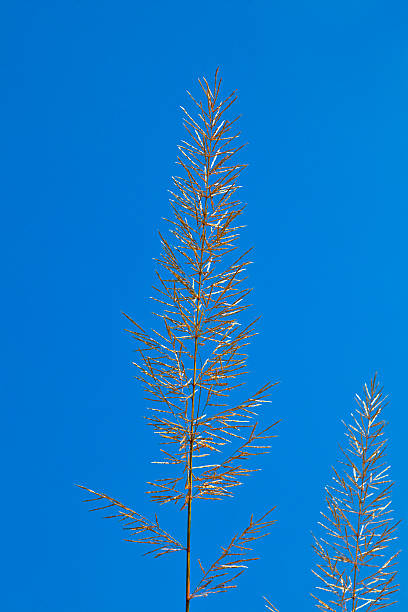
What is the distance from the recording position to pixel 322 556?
4293 millimetres

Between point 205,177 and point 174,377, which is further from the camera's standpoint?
point 205,177

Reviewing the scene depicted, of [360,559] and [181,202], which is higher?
[181,202]

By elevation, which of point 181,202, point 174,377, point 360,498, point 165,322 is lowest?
point 360,498

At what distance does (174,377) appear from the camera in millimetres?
4312

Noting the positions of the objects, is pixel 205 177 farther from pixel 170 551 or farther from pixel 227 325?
pixel 170 551

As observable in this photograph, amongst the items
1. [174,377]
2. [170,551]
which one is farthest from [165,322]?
[170,551]

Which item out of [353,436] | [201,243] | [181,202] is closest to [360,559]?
[353,436]

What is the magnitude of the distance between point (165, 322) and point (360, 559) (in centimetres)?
169

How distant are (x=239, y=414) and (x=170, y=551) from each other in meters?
0.83

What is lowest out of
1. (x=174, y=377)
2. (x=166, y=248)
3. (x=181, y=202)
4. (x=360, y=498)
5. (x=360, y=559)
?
(x=360, y=559)

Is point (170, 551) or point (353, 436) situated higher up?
point (353, 436)

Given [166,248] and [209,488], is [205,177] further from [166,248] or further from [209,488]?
[209,488]

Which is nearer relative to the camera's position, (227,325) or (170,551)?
(170,551)

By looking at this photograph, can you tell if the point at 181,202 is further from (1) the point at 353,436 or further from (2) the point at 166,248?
(1) the point at 353,436
